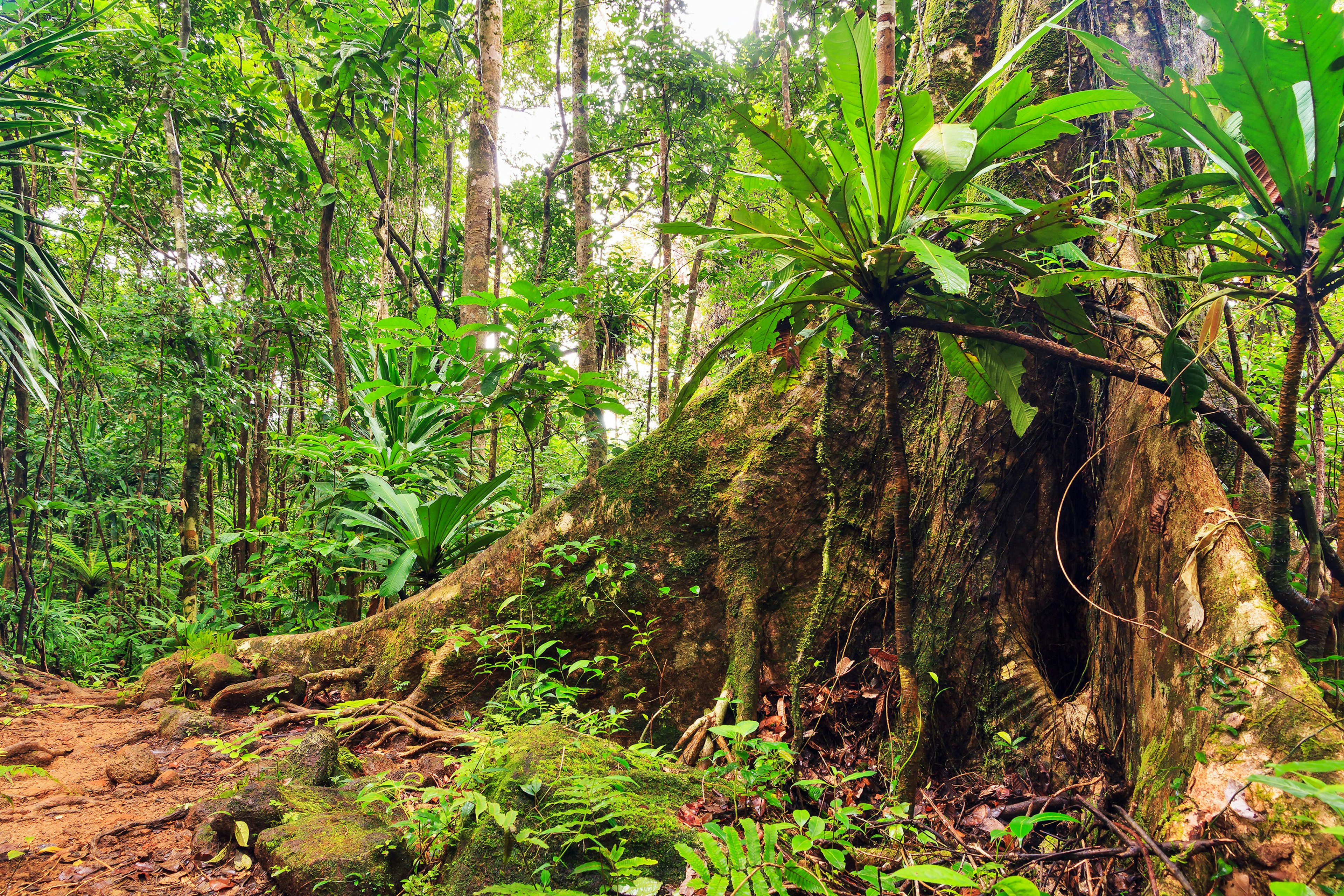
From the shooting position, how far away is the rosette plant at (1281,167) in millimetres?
1271

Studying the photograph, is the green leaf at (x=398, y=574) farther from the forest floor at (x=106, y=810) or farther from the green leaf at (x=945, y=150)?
the green leaf at (x=945, y=150)

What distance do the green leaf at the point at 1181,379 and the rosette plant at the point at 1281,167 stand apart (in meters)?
0.11

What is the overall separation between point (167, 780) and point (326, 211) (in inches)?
164

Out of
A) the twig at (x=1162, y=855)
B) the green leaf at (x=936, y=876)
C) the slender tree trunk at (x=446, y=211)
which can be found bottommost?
the twig at (x=1162, y=855)

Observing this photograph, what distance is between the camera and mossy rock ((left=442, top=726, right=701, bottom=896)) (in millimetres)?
1501

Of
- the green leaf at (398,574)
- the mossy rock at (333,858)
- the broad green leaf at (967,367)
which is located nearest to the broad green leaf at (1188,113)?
the broad green leaf at (967,367)

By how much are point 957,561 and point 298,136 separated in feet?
28.1

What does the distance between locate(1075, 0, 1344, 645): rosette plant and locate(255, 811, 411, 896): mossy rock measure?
2409mm

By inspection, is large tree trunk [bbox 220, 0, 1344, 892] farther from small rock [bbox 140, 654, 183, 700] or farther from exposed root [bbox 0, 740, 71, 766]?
exposed root [bbox 0, 740, 71, 766]

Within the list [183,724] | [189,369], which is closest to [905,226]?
[183,724]

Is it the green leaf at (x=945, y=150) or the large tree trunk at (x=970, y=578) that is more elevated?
the green leaf at (x=945, y=150)

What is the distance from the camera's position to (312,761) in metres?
2.18

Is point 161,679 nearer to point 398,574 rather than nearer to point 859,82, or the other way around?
point 398,574

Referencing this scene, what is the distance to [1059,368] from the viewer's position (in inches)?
93.5
